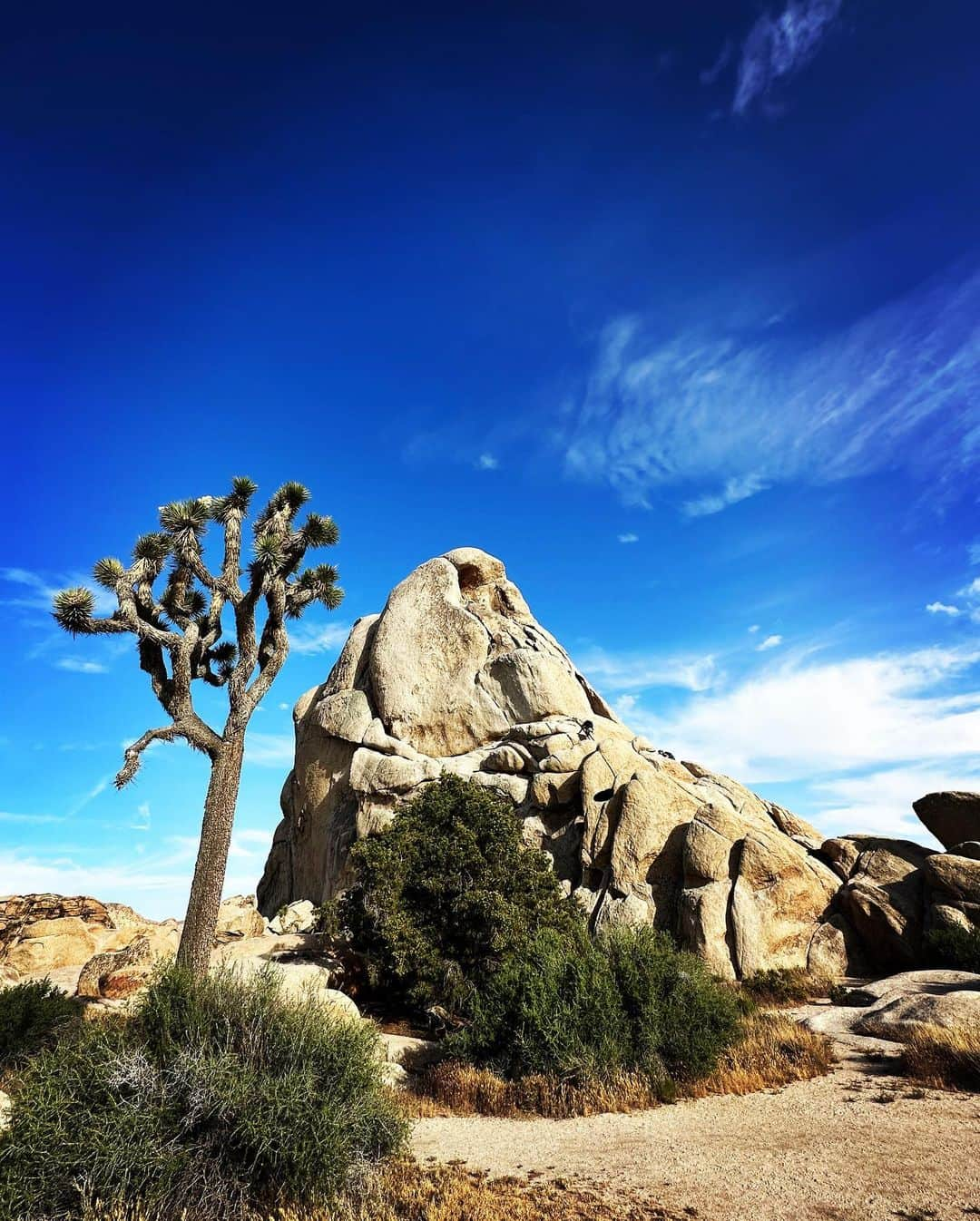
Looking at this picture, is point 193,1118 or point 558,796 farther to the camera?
point 558,796

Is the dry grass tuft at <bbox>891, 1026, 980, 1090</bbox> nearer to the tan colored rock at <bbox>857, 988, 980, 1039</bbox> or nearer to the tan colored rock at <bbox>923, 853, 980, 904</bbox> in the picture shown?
the tan colored rock at <bbox>857, 988, 980, 1039</bbox>

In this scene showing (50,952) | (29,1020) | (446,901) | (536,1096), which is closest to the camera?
(536,1096)

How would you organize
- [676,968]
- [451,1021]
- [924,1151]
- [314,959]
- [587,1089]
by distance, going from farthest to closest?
[314,959], [451,1021], [676,968], [587,1089], [924,1151]

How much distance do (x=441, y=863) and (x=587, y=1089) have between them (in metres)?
7.30

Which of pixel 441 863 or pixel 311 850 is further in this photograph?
pixel 311 850

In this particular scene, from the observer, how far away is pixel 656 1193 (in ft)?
22.1

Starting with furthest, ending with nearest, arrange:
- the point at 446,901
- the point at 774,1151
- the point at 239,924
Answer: the point at 239,924, the point at 446,901, the point at 774,1151

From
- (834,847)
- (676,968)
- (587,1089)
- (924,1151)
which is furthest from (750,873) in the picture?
(924,1151)

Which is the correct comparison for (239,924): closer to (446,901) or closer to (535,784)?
(535,784)

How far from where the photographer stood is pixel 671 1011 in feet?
36.4

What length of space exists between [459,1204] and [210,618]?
12604 mm

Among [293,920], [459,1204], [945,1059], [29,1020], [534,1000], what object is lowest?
[459,1204]

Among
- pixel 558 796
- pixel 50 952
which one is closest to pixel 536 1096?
pixel 558 796

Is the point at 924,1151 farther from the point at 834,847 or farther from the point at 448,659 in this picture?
the point at 448,659
